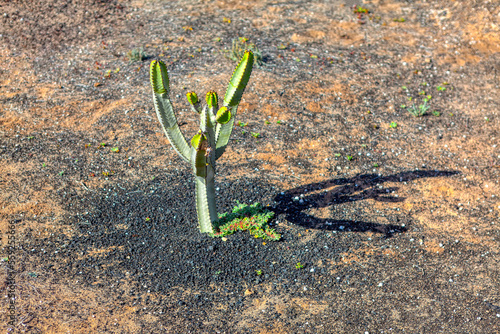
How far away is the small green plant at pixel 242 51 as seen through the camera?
8.57 metres

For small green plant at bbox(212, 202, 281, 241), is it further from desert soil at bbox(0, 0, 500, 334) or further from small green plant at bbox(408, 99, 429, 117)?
small green plant at bbox(408, 99, 429, 117)

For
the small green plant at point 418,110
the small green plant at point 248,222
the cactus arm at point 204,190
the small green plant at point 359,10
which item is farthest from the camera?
the small green plant at point 359,10

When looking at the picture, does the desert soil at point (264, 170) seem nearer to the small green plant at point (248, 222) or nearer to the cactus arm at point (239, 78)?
the small green plant at point (248, 222)

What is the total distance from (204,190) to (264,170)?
160 centimetres

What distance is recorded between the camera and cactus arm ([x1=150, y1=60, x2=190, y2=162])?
486 centimetres

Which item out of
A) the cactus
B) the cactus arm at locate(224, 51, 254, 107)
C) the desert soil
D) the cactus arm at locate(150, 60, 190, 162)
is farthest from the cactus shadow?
the cactus arm at locate(224, 51, 254, 107)

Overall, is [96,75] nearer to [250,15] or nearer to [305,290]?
[250,15]

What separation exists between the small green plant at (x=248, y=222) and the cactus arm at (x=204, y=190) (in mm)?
139

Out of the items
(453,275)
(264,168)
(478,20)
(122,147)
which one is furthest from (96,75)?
(478,20)

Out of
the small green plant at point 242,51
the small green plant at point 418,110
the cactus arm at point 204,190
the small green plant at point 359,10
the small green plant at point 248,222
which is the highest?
the small green plant at point 359,10

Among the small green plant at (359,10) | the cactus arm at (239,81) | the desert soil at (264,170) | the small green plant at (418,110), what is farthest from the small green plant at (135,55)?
the small green plant at (418,110)

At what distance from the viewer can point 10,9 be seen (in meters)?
9.66

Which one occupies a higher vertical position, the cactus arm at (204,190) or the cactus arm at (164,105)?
the cactus arm at (164,105)

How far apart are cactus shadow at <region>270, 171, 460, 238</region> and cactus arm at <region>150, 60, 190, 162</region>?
1.68m
